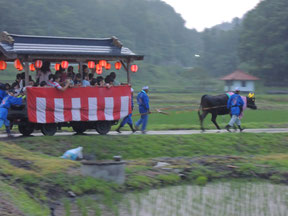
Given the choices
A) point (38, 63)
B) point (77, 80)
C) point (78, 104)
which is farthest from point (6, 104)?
point (77, 80)

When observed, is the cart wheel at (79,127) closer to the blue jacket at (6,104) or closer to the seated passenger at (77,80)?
the seated passenger at (77,80)

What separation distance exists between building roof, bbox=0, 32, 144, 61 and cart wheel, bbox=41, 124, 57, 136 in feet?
6.63

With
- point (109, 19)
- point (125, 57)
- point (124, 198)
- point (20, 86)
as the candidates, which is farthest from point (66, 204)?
point (109, 19)

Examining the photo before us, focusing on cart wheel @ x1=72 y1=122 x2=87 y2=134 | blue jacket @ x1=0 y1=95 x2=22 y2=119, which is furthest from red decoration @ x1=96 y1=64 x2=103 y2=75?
blue jacket @ x1=0 y1=95 x2=22 y2=119

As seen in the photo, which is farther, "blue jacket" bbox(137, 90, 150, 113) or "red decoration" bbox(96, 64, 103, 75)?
"blue jacket" bbox(137, 90, 150, 113)

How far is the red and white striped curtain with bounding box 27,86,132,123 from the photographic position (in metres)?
13.9

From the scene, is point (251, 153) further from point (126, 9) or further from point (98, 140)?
point (126, 9)

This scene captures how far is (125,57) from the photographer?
51.4 feet

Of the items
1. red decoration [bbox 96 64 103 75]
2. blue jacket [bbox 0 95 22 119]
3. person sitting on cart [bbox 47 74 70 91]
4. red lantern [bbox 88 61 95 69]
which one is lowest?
blue jacket [bbox 0 95 22 119]

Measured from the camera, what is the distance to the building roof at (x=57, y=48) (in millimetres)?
13750

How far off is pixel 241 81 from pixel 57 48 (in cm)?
5233

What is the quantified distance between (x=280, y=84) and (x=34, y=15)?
3145 centimetres

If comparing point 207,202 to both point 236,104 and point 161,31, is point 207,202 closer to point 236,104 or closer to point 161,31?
point 236,104

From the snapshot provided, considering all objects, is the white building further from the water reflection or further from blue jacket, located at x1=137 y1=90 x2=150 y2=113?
the water reflection
